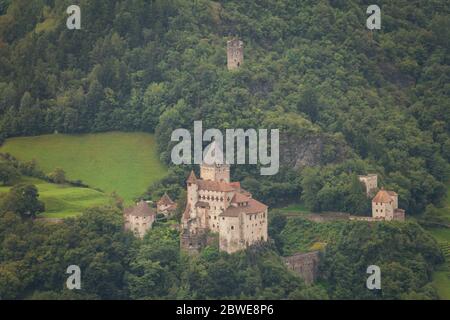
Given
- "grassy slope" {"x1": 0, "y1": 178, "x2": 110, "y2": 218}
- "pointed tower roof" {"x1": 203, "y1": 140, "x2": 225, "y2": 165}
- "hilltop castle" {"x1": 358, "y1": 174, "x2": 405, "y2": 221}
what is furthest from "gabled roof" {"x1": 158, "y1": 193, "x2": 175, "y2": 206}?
"hilltop castle" {"x1": 358, "y1": 174, "x2": 405, "y2": 221}

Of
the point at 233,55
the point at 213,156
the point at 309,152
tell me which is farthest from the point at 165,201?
the point at 233,55

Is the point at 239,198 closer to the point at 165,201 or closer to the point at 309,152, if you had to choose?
the point at 165,201

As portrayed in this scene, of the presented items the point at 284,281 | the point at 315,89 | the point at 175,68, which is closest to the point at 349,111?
the point at 315,89

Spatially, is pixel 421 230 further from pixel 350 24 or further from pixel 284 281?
pixel 350 24

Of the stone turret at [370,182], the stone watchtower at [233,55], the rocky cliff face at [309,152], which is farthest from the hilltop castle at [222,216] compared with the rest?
the stone watchtower at [233,55]

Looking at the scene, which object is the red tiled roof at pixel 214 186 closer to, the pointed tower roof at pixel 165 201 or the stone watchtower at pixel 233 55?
the pointed tower roof at pixel 165 201
